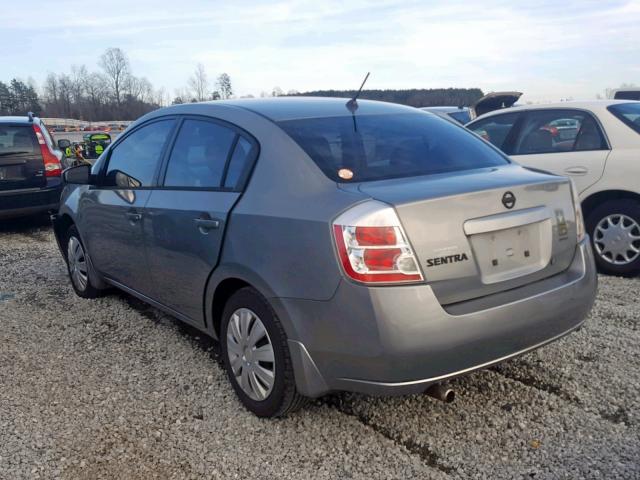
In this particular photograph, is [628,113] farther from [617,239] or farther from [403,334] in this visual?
[403,334]

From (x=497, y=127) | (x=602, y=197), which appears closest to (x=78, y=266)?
(x=497, y=127)

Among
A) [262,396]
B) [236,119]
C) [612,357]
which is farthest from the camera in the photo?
[612,357]

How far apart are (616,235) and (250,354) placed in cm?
376

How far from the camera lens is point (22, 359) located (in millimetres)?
4059

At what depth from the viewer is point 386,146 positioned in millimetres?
3219

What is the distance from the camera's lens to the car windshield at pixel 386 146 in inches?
117

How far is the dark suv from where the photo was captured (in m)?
8.30

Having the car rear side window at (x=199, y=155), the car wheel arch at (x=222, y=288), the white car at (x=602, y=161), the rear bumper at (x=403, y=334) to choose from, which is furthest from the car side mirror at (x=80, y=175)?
the white car at (x=602, y=161)

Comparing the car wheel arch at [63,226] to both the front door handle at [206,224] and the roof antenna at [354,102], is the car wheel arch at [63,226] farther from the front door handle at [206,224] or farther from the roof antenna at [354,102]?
the roof antenna at [354,102]

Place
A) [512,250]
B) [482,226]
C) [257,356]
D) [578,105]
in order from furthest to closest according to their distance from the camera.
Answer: [578,105] < [257,356] < [512,250] < [482,226]

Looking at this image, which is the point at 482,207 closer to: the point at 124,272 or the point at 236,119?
the point at 236,119

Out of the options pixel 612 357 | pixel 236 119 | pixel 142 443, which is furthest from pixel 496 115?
pixel 142 443

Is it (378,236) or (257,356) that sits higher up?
(378,236)

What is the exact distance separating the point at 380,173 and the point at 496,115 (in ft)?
13.1
